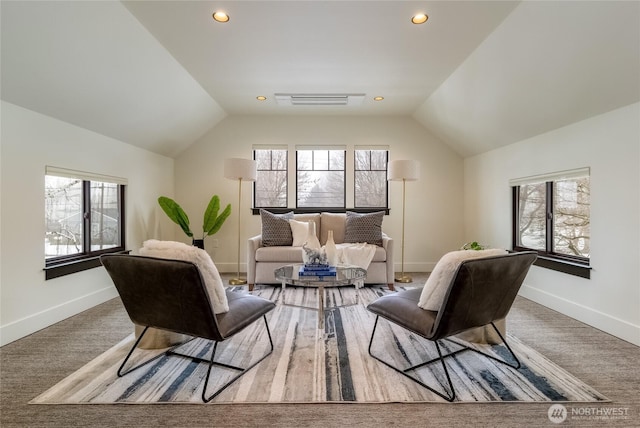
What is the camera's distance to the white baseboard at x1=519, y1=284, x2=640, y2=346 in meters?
2.33

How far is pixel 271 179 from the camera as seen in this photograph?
506 cm

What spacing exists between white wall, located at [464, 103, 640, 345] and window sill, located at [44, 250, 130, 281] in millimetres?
4888

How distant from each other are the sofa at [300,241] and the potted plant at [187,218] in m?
0.73

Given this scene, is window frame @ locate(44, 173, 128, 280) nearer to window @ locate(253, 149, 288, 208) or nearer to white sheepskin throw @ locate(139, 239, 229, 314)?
white sheepskin throw @ locate(139, 239, 229, 314)

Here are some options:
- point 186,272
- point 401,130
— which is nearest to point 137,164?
point 186,272

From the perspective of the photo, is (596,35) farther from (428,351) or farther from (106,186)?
(106,186)

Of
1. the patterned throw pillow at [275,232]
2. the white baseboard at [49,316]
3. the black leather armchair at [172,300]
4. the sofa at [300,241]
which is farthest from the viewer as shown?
the patterned throw pillow at [275,232]

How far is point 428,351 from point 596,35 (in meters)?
2.50

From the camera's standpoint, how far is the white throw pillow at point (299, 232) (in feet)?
13.4

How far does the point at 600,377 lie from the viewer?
1.83 metres

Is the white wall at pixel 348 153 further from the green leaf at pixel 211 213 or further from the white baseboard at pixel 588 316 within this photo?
the white baseboard at pixel 588 316

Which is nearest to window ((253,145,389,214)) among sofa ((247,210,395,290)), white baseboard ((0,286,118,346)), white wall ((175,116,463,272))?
white wall ((175,116,463,272))

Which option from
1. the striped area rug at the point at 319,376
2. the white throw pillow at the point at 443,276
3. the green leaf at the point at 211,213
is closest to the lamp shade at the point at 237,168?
the green leaf at the point at 211,213

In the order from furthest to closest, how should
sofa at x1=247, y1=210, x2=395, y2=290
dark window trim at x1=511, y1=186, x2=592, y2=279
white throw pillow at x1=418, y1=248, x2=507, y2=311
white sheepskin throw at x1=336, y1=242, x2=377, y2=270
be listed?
sofa at x1=247, y1=210, x2=395, y2=290 → white sheepskin throw at x1=336, y1=242, x2=377, y2=270 → dark window trim at x1=511, y1=186, x2=592, y2=279 → white throw pillow at x1=418, y1=248, x2=507, y2=311
